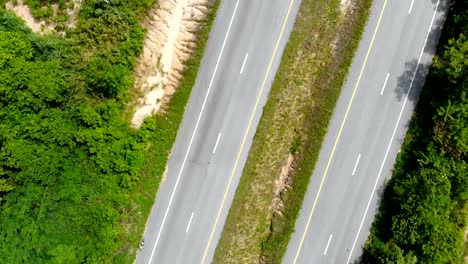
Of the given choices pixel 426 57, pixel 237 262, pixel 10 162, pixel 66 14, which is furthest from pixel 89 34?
pixel 426 57

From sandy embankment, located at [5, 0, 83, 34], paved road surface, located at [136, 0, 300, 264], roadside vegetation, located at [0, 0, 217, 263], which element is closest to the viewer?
roadside vegetation, located at [0, 0, 217, 263]

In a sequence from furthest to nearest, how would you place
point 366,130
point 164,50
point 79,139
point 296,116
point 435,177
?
point 164,50 → point 296,116 → point 366,130 → point 79,139 → point 435,177

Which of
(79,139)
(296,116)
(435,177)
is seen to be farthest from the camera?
(296,116)

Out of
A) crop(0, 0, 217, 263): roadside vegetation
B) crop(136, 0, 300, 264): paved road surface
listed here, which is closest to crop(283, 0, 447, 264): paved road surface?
crop(136, 0, 300, 264): paved road surface

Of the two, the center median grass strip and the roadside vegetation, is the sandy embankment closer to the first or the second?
the roadside vegetation

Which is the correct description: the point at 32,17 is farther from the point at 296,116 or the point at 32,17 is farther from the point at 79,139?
the point at 296,116

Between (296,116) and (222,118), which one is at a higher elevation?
(296,116)

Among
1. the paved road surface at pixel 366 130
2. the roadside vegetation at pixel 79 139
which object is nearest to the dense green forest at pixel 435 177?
the paved road surface at pixel 366 130

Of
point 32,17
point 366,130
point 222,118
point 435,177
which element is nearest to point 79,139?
point 32,17
